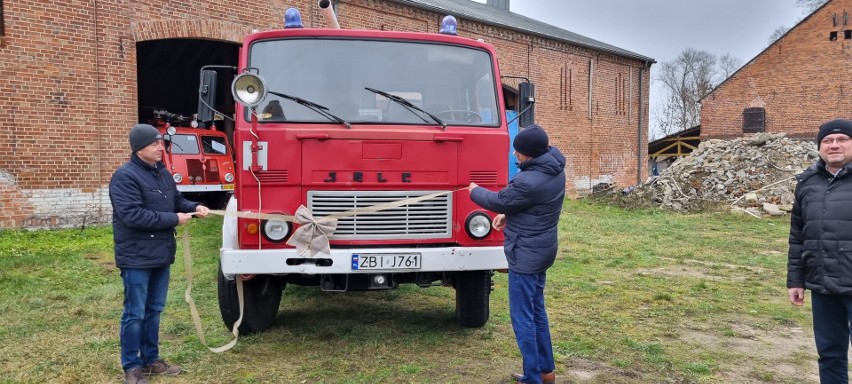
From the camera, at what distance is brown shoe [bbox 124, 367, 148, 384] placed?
4047mm

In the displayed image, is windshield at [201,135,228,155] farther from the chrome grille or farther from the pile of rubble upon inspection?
the pile of rubble

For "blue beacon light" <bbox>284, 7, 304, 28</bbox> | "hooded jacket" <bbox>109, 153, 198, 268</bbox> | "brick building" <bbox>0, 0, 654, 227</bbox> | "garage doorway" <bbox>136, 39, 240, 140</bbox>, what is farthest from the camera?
"garage doorway" <bbox>136, 39, 240, 140</bbox>

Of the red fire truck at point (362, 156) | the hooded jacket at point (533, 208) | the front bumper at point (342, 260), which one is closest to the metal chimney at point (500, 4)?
the red fire truck at point (362, 156)

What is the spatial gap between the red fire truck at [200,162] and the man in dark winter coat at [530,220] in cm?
1118

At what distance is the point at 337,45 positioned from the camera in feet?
16.0

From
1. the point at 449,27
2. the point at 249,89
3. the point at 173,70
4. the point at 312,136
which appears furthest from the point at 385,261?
the point at 173,70

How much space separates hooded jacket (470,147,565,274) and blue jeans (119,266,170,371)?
2225 mm

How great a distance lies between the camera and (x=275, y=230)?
4441mm

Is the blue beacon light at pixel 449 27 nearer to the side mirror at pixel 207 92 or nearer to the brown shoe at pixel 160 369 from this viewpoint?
the side mirror at pixel 207 92

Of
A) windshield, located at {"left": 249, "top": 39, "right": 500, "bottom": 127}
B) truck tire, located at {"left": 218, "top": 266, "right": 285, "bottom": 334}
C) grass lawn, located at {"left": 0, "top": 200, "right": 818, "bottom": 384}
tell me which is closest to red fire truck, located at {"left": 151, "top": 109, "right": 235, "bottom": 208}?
grass lawn, located at {"left": 0, "top": 200, "right": 818, "bottom": 384}

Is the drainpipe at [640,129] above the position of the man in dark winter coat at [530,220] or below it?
above

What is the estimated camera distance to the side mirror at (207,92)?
15.6ft

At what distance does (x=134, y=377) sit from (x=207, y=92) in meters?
2.10

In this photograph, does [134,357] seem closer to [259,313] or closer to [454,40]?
[259,313]
